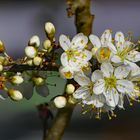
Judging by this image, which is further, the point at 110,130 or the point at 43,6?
the point at 43,6

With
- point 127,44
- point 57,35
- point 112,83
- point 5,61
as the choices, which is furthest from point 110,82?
point 57,35

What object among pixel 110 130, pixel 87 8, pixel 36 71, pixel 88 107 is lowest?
pixel 110 130

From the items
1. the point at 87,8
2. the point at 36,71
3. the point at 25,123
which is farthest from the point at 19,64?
the point at 25,123

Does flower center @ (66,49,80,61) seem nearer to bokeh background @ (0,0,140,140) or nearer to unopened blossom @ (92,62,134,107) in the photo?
unopened blossom @ (92,62,134,107)

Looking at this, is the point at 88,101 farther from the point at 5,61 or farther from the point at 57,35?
the point at 57,35

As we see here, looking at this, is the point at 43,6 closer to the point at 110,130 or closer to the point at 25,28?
the point at 25,28

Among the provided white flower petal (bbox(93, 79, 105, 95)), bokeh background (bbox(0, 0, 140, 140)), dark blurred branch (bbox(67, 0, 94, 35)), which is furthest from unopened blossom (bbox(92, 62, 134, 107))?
bokeh background (bbox(0, 0, 140, 140))

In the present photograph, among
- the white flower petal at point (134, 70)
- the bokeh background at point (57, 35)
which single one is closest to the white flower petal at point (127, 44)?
the white flower petal at point (134, 70)

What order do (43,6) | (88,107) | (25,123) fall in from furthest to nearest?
(43,6) → (25,123) → (88,107)
